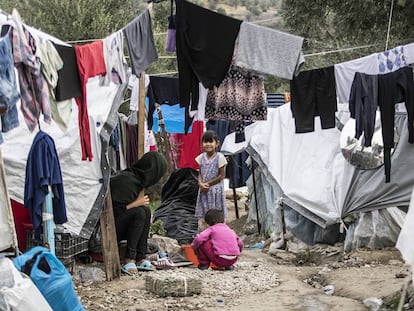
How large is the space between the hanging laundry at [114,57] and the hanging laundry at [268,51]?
1181 millimetres

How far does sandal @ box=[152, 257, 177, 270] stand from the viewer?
8305mm

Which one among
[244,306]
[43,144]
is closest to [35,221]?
[43,144]

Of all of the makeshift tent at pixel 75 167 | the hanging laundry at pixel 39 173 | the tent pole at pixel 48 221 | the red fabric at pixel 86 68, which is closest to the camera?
the hanging laundry at pixel 39 173

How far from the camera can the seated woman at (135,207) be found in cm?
802

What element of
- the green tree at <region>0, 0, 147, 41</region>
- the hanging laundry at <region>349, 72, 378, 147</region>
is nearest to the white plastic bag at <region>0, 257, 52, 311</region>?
the hanging laundry at <region>349, 72, 378, 147</region>

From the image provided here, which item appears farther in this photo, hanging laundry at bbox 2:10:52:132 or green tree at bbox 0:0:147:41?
green tree at bbox 0:0:147:41

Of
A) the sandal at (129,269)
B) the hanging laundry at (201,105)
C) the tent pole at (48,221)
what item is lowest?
the sandal at (129,269)

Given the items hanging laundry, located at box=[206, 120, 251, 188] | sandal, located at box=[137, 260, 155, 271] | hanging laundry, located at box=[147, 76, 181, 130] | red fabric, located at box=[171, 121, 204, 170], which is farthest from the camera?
hanging laundry, located at box=[206, 120, 251, 188]

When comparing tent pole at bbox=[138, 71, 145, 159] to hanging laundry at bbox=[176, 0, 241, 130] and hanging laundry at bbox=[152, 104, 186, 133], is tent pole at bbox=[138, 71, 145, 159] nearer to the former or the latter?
hanging laundry at bbox=[176, 0, 241, 130]

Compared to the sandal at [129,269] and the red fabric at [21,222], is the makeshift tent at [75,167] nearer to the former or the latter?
the red fabric at [21,222]

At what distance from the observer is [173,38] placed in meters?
6.89

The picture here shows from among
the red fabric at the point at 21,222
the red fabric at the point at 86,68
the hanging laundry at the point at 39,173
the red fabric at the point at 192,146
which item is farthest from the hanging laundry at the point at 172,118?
the hanging laundry at the point at 39,173

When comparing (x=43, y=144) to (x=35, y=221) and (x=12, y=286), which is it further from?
(x=12, y=286)

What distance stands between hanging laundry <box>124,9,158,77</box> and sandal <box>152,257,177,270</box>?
259 cm
